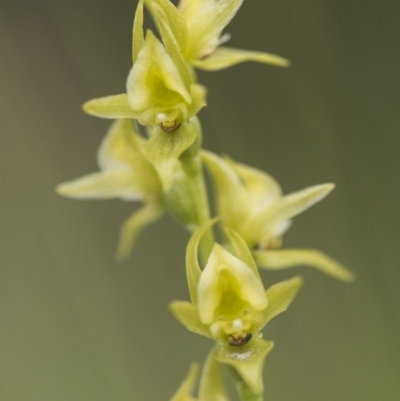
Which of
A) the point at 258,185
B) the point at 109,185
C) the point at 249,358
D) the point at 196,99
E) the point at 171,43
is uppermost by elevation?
the point at 171,43

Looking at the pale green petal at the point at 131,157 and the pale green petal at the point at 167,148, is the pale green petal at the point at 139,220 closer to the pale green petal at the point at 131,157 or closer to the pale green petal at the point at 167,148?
the pale green petal at the point at 131,157

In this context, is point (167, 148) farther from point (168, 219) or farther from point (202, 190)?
point (168, 219)

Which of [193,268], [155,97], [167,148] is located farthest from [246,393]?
[155,97]

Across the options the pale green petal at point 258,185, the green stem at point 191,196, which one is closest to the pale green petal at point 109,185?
the green stem at point 191,196

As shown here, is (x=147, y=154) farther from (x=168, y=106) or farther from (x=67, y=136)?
(x=67, y=136)

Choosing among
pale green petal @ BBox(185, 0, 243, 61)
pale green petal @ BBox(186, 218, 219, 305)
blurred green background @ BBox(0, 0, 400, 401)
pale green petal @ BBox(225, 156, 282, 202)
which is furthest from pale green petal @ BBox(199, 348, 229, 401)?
blurred green background @ BBox(0, 0, 400, 401)

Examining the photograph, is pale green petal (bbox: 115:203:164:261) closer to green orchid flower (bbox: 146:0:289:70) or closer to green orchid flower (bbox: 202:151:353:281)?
green orchid flower (bbox: 202:151:353:281)

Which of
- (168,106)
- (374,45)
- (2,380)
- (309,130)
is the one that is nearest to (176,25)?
(168,106)
